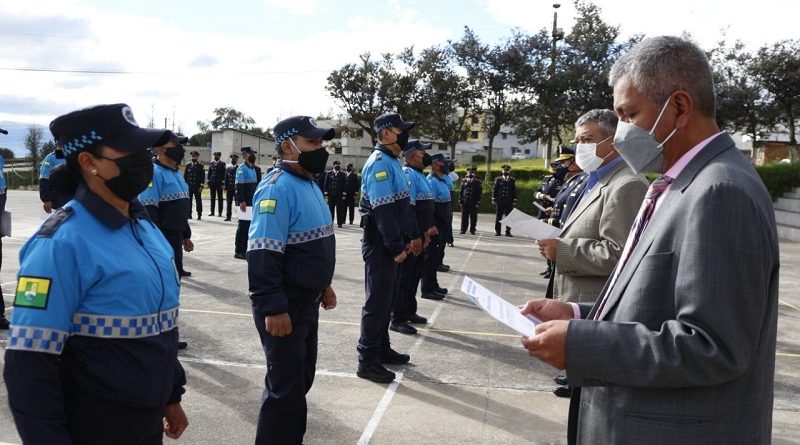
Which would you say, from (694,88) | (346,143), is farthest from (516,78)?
(346,143)

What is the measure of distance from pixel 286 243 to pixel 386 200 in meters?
2.04

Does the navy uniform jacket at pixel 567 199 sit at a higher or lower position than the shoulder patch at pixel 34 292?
Result: higher

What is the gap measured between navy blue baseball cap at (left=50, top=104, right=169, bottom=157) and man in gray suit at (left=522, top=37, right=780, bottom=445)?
5.37 ft

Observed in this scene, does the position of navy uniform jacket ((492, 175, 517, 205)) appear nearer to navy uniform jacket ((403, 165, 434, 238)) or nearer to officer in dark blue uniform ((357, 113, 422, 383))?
navy uniform jacket ((403, 165, 434, 238))

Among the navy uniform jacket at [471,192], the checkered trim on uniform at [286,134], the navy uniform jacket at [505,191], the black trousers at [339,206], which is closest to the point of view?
the checkered trim on uniform at [286,134]

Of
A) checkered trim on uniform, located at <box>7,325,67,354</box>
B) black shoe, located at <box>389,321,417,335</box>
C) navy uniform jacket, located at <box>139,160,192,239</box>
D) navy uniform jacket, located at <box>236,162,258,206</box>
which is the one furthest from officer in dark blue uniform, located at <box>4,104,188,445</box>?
navy uniform jacket, located at <box>236,162,258,206</box>

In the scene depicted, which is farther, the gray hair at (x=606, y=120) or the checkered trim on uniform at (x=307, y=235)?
the gray hair at (x=606, y=120)

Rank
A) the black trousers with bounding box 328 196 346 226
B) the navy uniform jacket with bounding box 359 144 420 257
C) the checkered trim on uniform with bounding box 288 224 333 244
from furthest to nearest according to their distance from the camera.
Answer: the black trousers with bounding box 328 196 346 226, the navy uniform jacket with bounding box 359 144 420 257, the checkered trim on uniform with bounding box 288 224 333 244

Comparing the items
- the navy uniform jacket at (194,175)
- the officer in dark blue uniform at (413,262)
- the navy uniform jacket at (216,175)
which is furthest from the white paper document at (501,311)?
the navy uniform jacket at (216,175)

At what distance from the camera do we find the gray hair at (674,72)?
1731 mm

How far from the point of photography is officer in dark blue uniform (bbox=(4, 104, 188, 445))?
198 centimetres

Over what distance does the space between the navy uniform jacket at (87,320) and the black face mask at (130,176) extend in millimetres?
91

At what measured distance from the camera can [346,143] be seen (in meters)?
68.4

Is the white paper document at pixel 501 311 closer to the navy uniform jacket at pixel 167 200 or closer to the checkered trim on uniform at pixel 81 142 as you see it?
the checkered trim on uniform at pixel 81 142
